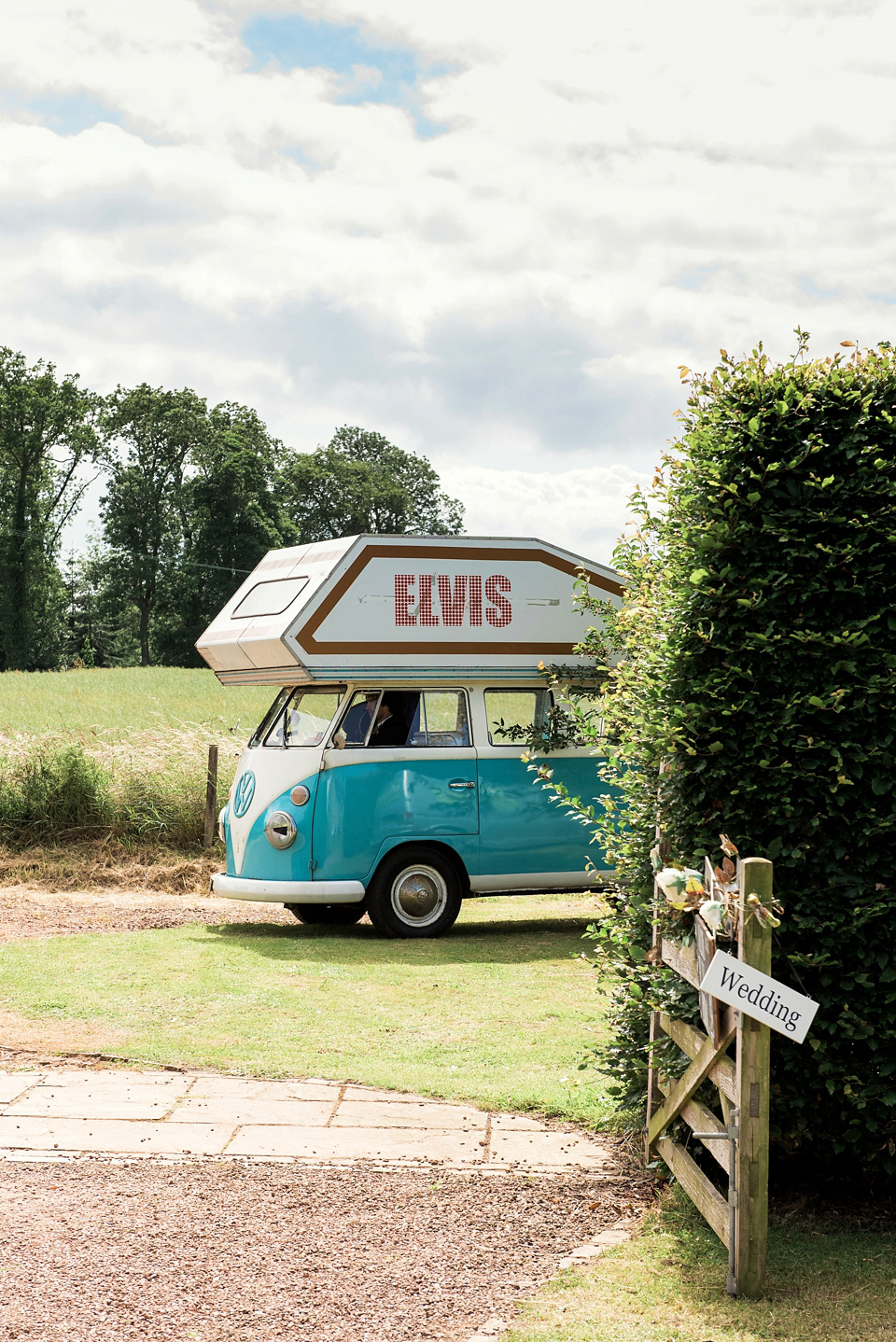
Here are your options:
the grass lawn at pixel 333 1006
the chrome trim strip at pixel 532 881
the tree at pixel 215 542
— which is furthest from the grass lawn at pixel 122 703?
the tree at pixel 215 542

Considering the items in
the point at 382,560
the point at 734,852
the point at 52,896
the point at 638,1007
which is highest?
the point at 382,560

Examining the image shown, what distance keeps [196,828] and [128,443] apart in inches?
2084

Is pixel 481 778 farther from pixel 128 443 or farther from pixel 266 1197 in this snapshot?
pixel 128 443

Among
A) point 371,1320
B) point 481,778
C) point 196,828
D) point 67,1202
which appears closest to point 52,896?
point 196,828

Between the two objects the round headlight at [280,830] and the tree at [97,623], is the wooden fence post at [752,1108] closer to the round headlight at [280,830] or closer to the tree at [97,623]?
the round headlight at [280,830]

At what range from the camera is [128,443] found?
6494 centimetres

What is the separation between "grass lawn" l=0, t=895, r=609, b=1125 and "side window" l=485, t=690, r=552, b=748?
1801mm

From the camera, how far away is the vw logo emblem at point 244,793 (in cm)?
1091

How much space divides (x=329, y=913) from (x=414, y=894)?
1.54m

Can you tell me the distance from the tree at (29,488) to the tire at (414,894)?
152 ft

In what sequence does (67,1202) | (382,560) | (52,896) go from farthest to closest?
(52,896) → (382,560) → (67,1202)

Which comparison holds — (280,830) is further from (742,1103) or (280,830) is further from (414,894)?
(742,1103)

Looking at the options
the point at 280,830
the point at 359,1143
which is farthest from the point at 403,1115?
the point at 280,830

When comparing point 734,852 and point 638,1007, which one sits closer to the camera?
point 734,852
